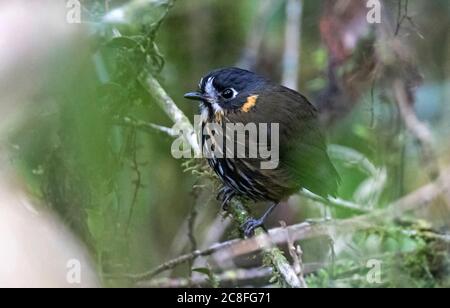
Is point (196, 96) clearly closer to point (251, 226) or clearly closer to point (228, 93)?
point (228, 93)

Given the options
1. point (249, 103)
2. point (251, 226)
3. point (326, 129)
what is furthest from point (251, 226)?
point (326, 129)

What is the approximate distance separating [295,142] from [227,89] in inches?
11.1

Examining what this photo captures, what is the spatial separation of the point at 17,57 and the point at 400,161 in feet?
7.82

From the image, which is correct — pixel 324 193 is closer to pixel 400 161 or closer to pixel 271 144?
pixel 271 144

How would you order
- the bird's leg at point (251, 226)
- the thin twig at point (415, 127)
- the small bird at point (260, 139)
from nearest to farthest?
the bird's leg at point (251, 226) < the small bird at point (260, 139) < the thin twig at point (415, 127)

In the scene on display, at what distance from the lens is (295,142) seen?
2.15 m

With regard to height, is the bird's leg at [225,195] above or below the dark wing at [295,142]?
below

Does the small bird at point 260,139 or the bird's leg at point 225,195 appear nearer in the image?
the small bird at point 260,139

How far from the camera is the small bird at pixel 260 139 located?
211 cm

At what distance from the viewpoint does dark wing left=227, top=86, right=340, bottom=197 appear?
2.13 meters

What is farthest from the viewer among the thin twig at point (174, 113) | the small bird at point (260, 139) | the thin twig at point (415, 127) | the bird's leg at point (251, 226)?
the thin twig at point (415, 127)

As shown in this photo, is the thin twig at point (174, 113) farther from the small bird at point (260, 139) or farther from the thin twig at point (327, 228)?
the thin twig at point (327, 228)

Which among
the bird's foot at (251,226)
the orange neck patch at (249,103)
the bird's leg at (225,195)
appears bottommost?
the bird's foot at (251,226)

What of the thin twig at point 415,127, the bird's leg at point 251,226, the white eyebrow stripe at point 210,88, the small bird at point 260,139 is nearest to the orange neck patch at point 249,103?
the small bird at point 260,139
